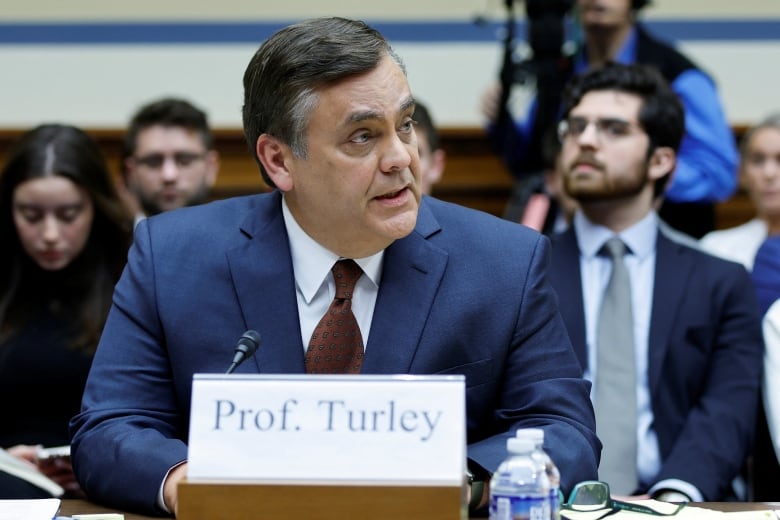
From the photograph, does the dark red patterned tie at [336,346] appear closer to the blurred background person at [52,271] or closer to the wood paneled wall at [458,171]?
the blurred background person at [52,271]

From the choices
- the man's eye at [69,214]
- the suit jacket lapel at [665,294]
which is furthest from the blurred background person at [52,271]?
the suit jacket lapel at [665,294]

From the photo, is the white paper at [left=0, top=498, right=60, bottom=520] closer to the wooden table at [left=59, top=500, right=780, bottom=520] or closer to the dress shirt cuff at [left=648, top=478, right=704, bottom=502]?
the wooden table at [left=59, top=500, right=780, bottom=520]

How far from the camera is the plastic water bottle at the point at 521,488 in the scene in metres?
1.46

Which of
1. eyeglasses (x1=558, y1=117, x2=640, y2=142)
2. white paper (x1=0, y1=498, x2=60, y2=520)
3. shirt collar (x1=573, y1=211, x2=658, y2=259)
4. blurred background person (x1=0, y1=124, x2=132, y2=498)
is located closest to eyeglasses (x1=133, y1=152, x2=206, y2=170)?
blurred background person (x1=0, y1=124, x2=132, y2=498)

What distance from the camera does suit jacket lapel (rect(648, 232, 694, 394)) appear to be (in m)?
2.95

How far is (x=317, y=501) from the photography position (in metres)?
1.46

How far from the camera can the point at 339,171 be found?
80.4 inches

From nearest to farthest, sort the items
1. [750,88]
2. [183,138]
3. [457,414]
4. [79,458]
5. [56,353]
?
1. [457,414]
2. [79,458]
3. [56,353]
4. [183,138]
5. [750,88]

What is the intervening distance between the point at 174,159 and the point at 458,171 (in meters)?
1.30

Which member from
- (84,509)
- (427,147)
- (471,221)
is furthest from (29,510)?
(427,147)

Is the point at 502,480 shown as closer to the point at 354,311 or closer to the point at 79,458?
the point at 354,311

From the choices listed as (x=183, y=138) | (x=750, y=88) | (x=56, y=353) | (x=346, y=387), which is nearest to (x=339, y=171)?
(x=346, y=387)

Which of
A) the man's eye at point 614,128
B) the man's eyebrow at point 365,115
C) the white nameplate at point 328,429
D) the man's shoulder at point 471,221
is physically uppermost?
the man's eyebrow at point 365,115

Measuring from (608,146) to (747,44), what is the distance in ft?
6.29
